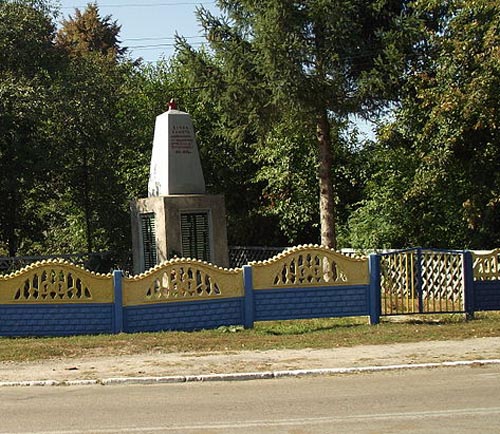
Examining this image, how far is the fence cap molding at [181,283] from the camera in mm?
13875

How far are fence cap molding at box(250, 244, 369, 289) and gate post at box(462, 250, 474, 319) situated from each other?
6.52ft

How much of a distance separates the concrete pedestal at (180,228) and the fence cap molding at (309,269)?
17.0ft

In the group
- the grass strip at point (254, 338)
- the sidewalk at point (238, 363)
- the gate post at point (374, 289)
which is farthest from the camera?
the gate post at point (374, 289)

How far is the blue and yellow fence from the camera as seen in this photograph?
13.8 meters

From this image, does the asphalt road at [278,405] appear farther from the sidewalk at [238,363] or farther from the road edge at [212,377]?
the sidewalk at [238,363]

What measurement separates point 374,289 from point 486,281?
2.39 m

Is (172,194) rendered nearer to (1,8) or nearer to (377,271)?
(377,271)

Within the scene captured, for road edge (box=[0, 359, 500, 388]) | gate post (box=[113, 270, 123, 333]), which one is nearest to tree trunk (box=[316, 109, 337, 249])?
gate post (box=[113, 270, 123, 333])

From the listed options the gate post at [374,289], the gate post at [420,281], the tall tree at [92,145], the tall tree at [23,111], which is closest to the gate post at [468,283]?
the gate post at [420,281]

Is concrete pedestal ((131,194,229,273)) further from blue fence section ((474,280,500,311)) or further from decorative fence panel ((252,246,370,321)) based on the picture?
blue fence section ((474,280,500,311))

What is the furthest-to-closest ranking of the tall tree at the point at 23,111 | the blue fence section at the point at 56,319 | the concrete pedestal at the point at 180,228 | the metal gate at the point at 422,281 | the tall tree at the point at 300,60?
the tall tree at the point at 23,111, the tall tree at the point at 300,60, the concrete pedestal at the point at 180,228, the metal gate at the point at 422,281, the blue fence section at the point at 56,319

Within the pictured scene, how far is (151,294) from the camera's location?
14.0m

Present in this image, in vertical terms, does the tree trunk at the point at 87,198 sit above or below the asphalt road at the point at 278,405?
above

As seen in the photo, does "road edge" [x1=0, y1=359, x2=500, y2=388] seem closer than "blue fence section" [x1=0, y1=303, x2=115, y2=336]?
Yes
